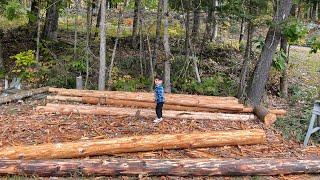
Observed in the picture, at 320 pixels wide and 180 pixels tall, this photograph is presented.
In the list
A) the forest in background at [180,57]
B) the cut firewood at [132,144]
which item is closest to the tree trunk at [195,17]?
the forest in background at [180,57]

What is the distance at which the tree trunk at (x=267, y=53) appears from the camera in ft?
38.1

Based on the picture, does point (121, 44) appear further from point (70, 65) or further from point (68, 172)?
point (68, 172)

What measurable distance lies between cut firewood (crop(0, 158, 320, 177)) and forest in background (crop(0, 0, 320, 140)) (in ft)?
8.94

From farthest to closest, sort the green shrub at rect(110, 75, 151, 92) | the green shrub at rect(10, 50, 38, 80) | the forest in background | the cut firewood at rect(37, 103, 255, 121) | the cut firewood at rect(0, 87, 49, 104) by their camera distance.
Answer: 1. the green shrub at rect(110, 75, 151, 92)
2. the green shrub at rect(10, 50, 38, 80)
3. the forest in background
4. the cut firewood at rect(0, 87, 49, 104)
5. the cut firewood at rect(37, 103, 255, 121)

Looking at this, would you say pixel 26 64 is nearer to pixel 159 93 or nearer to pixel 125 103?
pixel 125 103

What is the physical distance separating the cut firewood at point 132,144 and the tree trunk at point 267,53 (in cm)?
406

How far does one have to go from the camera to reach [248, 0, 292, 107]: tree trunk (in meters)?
11.6

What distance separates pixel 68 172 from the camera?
686 cm

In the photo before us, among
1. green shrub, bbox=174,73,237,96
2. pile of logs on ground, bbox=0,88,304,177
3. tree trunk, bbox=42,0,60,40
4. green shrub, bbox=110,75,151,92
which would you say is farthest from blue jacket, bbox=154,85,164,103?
tree trunk, bbox=42,0,60,40

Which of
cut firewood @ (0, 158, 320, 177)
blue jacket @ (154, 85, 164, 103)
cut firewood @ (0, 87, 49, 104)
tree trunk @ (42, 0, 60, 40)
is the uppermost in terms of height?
tree trunk @ (42, 0, 60, 40)

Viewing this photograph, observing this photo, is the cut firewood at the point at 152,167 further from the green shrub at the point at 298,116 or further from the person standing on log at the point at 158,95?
the green shrub at the point at 298,116

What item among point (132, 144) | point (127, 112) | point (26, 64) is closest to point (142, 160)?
point (132, 144)

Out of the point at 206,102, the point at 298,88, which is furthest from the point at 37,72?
the point at 298,88

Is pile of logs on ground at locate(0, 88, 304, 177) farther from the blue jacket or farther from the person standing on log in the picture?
the blue jacket
